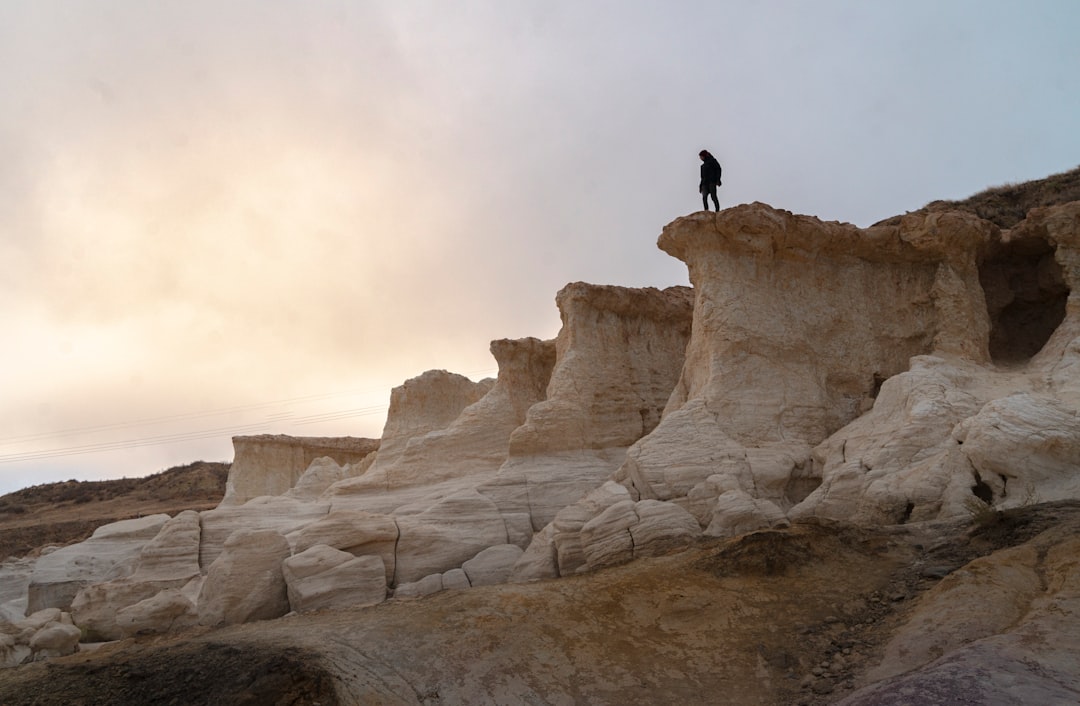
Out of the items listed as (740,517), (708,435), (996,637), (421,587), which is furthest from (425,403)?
(996,637)

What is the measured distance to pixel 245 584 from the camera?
37.1ft

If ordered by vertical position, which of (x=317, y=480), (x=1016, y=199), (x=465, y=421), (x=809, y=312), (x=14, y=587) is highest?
(x=1016, y=199)

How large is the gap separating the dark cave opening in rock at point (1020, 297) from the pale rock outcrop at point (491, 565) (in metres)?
11.0

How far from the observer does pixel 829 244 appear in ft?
53.1

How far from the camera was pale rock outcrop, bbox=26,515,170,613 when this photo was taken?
13.3m

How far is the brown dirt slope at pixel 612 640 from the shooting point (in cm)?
777

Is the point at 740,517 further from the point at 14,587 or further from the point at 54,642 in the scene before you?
the point at 14,587

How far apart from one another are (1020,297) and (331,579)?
15.1m

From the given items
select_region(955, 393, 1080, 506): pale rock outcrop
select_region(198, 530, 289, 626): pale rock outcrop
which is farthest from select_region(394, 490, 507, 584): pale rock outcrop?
select_region(955, 393, 1080, 506): pale rock outcrop

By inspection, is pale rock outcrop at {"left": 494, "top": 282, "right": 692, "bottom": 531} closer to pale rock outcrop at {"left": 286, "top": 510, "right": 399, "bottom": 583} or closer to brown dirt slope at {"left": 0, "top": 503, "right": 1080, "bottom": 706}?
pale rock outcrop at {"left": 286, "top": 510, "right": 399, "bottom": 583}

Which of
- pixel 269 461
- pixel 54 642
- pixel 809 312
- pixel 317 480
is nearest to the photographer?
pixel 54 642

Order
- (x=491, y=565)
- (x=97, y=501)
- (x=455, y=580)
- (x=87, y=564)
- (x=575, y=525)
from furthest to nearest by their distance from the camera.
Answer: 1. (x=97, y=501)
2. (x=87, y=564)
3. (x=491, y=565)
4. (x=455, y=580)
5. (x=575, y=525)

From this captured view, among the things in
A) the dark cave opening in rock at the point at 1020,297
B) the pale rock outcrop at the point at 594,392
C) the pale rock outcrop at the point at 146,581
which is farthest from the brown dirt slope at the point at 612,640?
the dark cave opening in rock at the point at 1020,297

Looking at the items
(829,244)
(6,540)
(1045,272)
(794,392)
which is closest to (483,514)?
(794,392)
